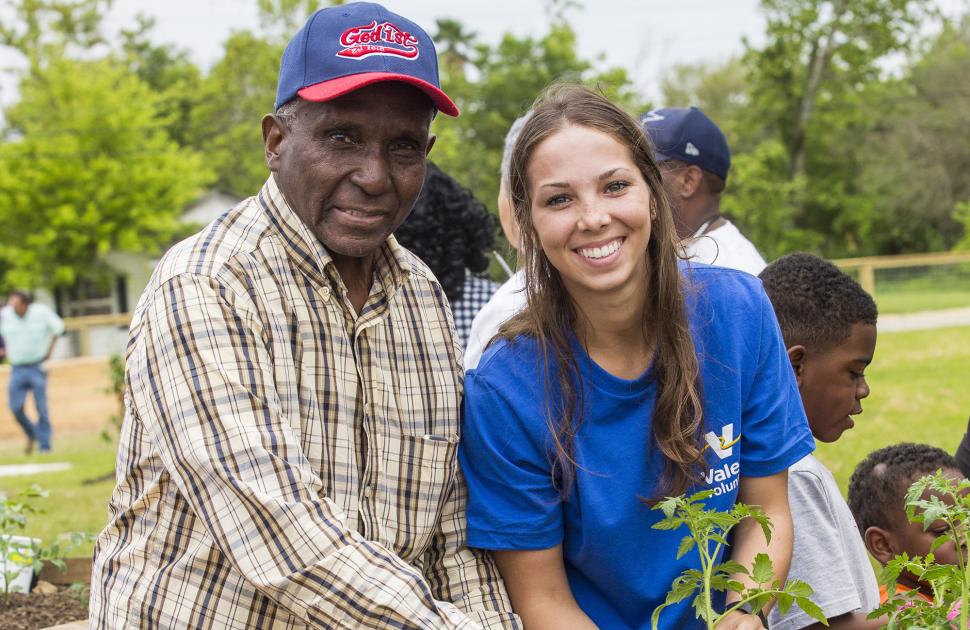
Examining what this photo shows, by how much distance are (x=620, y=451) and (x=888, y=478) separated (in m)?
1.47

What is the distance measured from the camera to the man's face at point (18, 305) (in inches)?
576

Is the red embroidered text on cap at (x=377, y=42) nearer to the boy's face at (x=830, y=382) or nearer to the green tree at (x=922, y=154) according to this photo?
the boy's face at (x=830, y=382)

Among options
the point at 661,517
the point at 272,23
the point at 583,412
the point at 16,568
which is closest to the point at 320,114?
the point at 583,412

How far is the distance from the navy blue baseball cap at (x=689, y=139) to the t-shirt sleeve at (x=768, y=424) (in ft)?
6.79

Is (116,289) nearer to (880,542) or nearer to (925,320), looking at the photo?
(925,320)

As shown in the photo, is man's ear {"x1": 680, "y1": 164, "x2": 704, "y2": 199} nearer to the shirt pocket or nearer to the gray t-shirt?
the gray t-shirt

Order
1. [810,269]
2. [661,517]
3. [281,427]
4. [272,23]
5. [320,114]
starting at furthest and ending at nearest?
[272,23], [810,269], [661,517], [320,114], [281,427]

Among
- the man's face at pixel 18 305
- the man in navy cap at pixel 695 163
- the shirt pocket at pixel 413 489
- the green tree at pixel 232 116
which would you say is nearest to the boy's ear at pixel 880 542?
the man in navy cap at pixel 695 163

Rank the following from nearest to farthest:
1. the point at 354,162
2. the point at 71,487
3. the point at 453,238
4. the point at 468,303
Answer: the point at 354,162 < the point at 453,238 < the point at 468,303 < the point at 71,487

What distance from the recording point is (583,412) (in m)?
2.43

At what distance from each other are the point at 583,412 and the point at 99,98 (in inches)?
1252

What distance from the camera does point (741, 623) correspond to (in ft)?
7.27

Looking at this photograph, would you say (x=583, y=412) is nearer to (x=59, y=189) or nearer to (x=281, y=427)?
(x=281, y=427)

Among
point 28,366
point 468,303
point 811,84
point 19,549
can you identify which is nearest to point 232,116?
point 811,84
